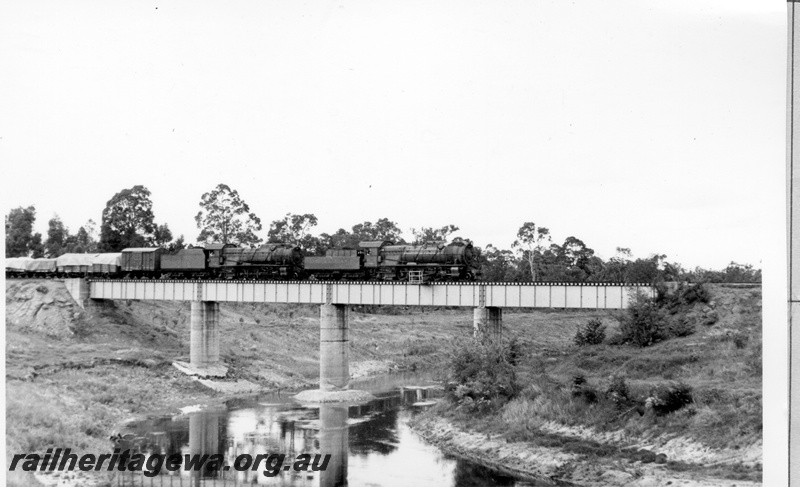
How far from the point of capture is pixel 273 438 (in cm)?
2942

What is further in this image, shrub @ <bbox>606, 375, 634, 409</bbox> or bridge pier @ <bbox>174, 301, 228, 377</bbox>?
bridge pier @ <bbox>174, 301, 228, 377</bbox>

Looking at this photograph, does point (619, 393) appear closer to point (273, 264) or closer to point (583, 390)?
point (583, 390)

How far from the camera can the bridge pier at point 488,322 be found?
36219 millimetres

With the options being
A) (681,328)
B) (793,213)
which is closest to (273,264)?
(681,328)

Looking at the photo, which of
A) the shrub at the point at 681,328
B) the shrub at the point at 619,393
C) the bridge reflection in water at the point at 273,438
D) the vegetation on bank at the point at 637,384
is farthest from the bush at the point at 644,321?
the bridge reflection in water at the point at 273,438

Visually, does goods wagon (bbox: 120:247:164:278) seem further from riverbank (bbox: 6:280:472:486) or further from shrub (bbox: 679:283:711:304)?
shrub (bbox: 679:283:711:304)

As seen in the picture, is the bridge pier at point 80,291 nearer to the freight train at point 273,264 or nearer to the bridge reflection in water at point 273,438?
the freight train at point 273,264

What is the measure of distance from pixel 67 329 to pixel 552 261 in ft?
142

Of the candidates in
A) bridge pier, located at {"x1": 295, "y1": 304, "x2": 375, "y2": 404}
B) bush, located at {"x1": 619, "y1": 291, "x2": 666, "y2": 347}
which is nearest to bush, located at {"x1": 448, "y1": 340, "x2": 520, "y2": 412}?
bush, located at {"x1": 619, "y1": 291, "x2": 666, "y2": 347}

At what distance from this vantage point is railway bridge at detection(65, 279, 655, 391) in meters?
34.2

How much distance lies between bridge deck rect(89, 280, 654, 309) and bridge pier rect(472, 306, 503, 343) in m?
0.47

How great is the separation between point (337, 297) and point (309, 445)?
14.3m

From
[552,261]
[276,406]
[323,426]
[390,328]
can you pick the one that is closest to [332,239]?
[390,328]

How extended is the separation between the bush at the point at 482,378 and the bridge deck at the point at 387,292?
361cm
